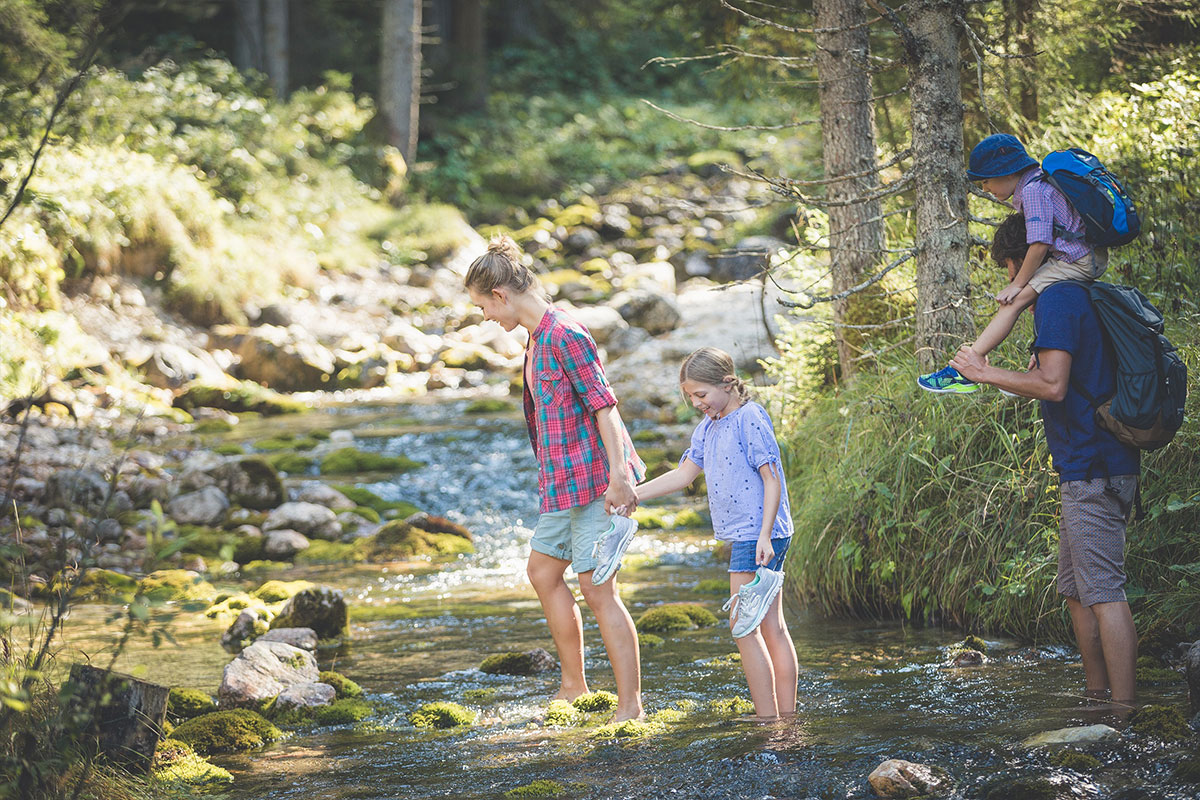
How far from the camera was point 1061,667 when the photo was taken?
495cm

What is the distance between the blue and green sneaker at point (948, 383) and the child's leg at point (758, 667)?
3.43 feet

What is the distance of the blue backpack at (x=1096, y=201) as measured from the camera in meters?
3.91

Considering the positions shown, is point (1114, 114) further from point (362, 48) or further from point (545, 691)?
point (362, 48)

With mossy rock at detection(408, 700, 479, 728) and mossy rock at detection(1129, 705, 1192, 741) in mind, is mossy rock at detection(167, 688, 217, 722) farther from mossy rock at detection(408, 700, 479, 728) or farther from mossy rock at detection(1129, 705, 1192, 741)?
mossy rock at detection(1129, 705, 1192, 741)

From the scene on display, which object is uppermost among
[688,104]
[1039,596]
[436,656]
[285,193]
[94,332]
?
[688,104]

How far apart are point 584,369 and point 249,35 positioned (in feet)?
79.3

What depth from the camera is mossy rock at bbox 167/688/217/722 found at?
17.1ft

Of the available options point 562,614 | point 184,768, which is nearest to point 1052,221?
point 562,614

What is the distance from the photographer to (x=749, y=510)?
4.37m

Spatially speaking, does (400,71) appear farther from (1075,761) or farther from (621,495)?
(1075,761)

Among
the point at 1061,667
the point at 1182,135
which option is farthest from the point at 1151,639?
the point at 1182,135

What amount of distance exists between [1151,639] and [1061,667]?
413 millimetres

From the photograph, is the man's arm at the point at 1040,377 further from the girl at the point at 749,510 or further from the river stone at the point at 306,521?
the river stone at the point at 306,521

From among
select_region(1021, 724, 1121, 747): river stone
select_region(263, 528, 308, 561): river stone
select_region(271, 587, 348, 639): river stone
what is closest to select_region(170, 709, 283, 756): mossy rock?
select_region(271, 587, 348, 639): river stone
